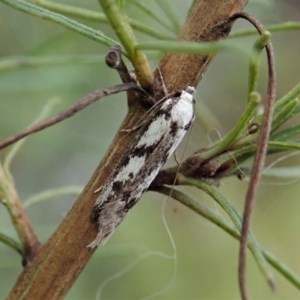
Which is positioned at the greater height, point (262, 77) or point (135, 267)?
point (262, 77)

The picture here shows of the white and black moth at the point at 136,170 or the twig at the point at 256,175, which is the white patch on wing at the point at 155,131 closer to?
the white and black moth at the point at 136,170

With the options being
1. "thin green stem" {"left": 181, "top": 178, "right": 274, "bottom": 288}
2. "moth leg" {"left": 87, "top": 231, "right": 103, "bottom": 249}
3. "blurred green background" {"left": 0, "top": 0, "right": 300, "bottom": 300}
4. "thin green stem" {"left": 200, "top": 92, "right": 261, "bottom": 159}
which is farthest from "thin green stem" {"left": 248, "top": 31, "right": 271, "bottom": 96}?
"blurred green background" {"left": 0, "top": 0, "right": 300, "bottom": 300}

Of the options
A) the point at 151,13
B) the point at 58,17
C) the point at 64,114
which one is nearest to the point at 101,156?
the point at 151,13

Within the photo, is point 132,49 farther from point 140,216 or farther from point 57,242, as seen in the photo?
point 140,216

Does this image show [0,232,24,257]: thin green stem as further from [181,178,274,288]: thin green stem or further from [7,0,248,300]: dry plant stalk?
[181,178,274,288]: thin green stem

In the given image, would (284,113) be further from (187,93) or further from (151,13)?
(151,13)

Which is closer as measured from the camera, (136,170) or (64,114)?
(64,114)

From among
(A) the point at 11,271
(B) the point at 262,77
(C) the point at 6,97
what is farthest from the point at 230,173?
(B) the point at 262,77
